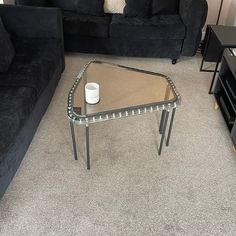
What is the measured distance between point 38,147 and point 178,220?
1014 mm

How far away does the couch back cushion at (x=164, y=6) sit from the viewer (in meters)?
2.79

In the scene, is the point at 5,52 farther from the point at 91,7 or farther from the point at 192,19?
the point at 192,19

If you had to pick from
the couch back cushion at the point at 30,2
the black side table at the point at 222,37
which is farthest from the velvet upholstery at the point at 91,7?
the black side table at the point at 222,37

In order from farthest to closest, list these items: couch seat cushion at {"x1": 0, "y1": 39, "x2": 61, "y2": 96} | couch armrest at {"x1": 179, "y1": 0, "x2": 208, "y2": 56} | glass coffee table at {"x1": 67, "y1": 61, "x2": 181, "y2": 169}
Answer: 1. couch armrest at {"x1": 179, "y1": 0, "x2": 208, "y2": 56}
2. couch seat cushion at {"x1": 0, "y1": 39, "x2": 61, "y2": 96}
3. glass coffee table at {"x1": 67, "y1": 61, "x2": 181, "y2": 169}

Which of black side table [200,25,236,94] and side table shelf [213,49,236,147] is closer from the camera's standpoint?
side table shelf [213,49,236,147]

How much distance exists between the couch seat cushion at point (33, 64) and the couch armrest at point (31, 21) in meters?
0.07

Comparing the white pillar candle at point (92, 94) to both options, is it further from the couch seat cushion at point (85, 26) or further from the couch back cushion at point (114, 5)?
the couch back cushion at point (114, 5)

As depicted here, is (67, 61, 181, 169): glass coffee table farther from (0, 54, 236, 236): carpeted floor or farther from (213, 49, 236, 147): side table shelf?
(213, 49, 236, 147): side table shelf

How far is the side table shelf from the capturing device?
1932 mm

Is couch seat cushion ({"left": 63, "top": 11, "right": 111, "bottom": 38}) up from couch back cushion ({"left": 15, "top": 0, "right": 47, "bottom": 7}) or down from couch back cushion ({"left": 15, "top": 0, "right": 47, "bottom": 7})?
down

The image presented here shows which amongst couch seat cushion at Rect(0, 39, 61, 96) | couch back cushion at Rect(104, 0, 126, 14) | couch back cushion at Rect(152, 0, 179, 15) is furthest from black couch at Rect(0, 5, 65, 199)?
couch back cushion at Rect(152, 0, 179, 15)

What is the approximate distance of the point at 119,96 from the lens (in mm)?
1648

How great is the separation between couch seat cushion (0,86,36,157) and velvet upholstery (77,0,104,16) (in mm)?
1444

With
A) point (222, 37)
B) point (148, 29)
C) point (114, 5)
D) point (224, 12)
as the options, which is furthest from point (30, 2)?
point (224, 12)
